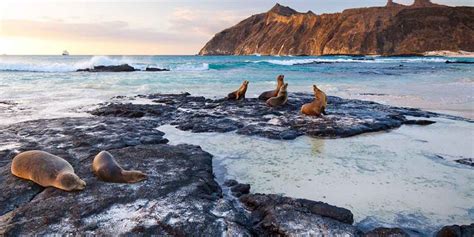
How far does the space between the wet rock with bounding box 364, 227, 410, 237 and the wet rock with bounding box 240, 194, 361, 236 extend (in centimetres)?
13

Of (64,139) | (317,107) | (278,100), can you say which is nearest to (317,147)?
(317,107)

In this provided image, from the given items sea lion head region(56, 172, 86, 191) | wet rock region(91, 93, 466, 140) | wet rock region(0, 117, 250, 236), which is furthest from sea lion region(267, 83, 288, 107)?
sea lion head region(56, 172, 86, 191)

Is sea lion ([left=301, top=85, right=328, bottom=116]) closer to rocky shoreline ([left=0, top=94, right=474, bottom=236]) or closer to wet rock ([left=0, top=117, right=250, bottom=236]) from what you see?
rocky shoreline ([left=0, top=94, right=474, bottom=236])

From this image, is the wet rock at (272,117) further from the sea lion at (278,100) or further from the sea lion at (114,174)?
the sea lion at (114,174)

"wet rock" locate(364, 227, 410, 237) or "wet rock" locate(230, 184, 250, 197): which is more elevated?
"wet rock" locate(364, 227, 410, 237)

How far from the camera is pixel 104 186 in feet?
15.3

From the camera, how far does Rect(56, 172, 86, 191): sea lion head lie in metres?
4.52

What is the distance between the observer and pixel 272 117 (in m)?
10.0

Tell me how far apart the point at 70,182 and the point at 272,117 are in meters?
6.29

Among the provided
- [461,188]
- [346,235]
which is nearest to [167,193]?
[346,235]

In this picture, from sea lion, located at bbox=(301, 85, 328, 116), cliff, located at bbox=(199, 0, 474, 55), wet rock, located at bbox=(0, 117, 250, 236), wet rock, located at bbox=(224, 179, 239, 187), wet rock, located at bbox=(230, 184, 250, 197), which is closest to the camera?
wet rock, located at bbox=(0, 117, 250, 236)

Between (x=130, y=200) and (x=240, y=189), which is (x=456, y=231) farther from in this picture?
(x=130, y=200)

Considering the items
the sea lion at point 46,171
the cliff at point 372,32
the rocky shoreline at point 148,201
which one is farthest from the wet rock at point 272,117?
the cliff at point 372,32

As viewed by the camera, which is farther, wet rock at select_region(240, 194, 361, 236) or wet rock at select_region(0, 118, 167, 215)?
wet rock at select_region(0, 118, 167, 215)
